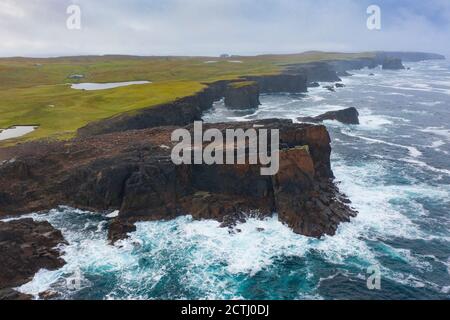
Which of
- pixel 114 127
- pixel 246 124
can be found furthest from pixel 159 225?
pixel 114 127

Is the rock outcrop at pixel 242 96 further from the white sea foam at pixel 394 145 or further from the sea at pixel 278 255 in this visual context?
the sea at pixel 278 255

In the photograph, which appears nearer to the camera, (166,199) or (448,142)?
(166,199)

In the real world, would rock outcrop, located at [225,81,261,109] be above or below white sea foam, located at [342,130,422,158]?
above

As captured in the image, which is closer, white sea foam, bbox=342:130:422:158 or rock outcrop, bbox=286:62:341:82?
white sea foam, bbox=342:130:422:158

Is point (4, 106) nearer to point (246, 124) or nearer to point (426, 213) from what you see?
point (246, 124)

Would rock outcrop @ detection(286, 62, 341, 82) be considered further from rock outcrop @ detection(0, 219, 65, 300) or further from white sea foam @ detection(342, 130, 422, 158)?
rock outcrop @ detection(0, 219, 65, 300)

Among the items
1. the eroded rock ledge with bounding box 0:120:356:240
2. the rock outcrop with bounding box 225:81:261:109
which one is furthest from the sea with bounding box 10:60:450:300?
the rock outcrop with bounding box 225:81:261:109
